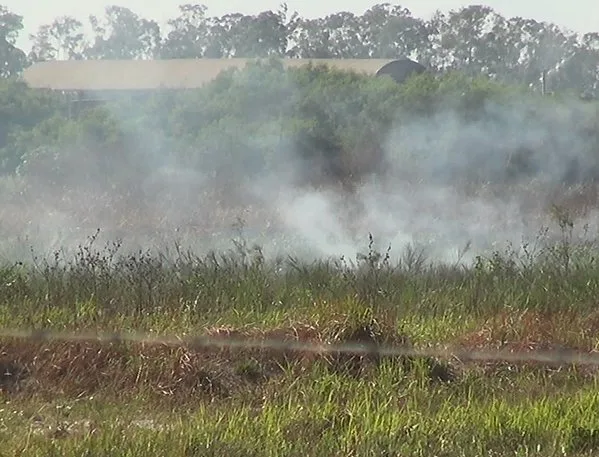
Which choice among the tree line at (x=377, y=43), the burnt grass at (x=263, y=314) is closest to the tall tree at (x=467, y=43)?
the tree line at (x=377, y=43)

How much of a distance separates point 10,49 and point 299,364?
56.9 feet

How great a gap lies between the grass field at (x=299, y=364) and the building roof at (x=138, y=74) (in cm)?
841

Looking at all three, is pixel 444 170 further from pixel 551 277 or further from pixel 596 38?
pixel 596 38

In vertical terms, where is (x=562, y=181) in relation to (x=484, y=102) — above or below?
below

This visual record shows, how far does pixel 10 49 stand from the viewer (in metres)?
22.9

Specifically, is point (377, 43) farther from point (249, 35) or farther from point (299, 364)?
point (299, 364)

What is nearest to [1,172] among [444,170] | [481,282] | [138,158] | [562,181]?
[138,158]

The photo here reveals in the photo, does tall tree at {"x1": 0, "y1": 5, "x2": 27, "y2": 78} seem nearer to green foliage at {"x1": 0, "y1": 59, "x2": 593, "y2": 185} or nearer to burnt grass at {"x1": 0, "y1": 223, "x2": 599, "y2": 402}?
green foliage at {"x1": 0, "y1": 59, "x2": 593, "y2": 185}

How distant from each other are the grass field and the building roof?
841 centimetres

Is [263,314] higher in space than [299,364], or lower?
lower

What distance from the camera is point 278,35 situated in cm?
2352

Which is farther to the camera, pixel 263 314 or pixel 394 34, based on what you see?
pixel 394 34

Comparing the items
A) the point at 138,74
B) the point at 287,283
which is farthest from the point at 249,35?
the point at 287,283

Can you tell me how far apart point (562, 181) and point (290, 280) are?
7331 mm
